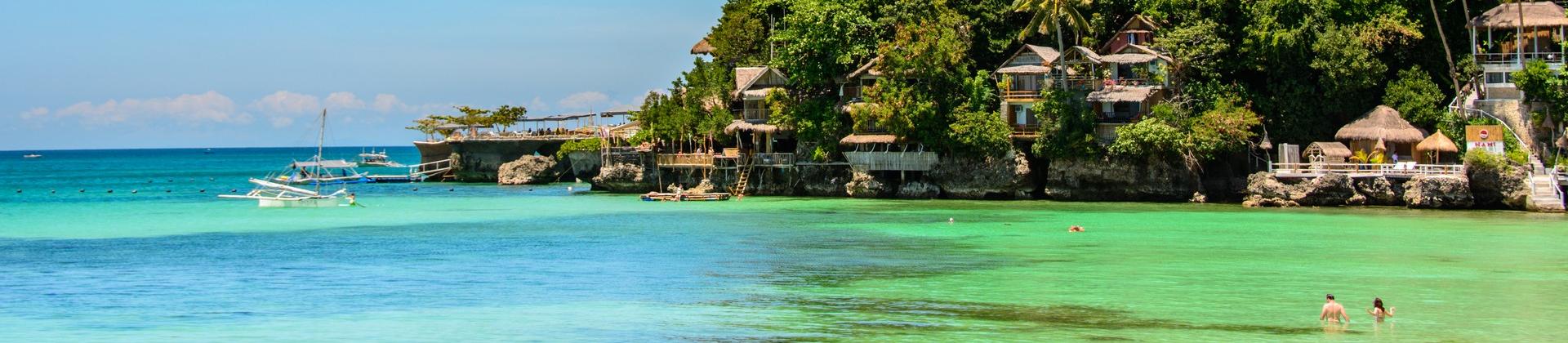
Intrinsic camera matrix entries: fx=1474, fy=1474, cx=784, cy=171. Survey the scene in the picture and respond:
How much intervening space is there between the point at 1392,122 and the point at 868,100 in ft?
64.4

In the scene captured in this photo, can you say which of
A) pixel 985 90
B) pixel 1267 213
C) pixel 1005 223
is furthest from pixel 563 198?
pixel 1267 213

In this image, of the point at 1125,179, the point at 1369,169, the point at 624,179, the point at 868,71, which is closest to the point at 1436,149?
the point at 1369,169

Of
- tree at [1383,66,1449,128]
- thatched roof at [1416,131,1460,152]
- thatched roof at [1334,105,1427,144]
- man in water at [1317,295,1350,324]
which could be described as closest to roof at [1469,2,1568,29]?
tree at [1383,66,1449,128]

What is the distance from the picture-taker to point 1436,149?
5150 cm

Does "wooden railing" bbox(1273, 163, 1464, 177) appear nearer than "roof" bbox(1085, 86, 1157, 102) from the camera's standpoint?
Yes

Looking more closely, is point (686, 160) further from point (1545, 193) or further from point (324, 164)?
point (1545, 193)

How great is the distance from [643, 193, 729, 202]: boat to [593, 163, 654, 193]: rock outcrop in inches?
230

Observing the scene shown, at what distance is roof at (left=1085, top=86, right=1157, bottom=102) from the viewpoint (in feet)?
182

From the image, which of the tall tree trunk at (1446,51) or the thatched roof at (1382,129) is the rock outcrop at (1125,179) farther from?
the tall tree trunk at (1446,51)

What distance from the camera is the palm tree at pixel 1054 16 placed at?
55.7 meters

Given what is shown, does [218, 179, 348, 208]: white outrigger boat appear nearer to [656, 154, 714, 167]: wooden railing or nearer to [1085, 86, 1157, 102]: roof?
[656, 154, 714, 167]: wooden railing

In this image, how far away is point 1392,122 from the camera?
52.2 metres

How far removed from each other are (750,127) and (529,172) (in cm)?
2481

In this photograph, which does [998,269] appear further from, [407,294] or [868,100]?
[868,100]
